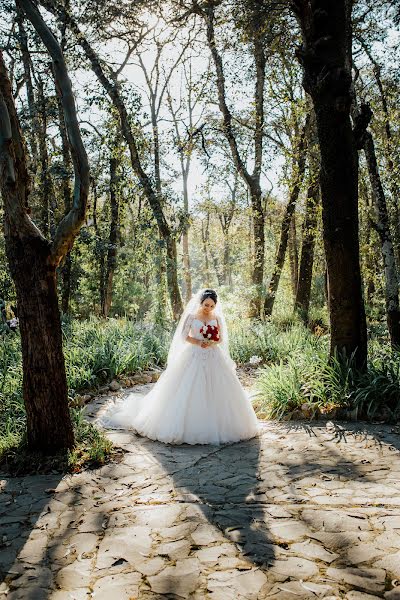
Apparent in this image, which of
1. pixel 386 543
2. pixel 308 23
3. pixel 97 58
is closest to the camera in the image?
pixel 386 543

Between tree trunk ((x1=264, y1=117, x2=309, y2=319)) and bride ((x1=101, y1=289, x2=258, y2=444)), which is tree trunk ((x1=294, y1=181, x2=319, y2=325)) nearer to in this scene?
tree trunk ((x1=264, y1=117, x2=309, y2=319))

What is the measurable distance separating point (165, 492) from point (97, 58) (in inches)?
501

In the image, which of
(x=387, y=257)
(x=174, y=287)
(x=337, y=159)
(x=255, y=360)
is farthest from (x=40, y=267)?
(x=174, y=287)

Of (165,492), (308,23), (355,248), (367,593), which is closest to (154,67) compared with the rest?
(308,23)

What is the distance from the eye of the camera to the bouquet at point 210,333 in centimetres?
675

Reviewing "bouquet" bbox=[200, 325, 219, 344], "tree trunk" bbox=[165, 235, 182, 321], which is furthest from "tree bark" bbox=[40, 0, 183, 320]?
"bouquet" bbox=[200, 325, 219, 344]

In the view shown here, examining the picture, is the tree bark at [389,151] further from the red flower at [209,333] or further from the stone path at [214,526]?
the stone path at [214,526]

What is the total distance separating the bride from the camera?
6.22 metres

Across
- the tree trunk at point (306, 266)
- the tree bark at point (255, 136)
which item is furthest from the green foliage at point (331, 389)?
the tree bark at point (255, 136)

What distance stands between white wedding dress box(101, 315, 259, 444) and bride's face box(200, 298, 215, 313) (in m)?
0.17

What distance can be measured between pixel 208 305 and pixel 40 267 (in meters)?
2.60

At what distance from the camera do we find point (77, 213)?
517 centimetres

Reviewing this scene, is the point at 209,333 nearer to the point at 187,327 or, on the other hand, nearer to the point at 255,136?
the point at 187,327

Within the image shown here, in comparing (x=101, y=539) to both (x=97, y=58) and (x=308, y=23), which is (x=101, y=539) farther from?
(x=97, y=58)
